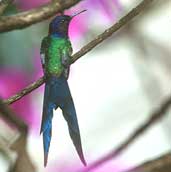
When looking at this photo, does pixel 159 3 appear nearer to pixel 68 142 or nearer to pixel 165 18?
pixel 165 18

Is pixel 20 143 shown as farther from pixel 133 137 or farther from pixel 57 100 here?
pixel 133 137

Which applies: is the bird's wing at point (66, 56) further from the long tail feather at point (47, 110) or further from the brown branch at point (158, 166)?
the brown branch at point (158, 166)

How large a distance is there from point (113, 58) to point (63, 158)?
0.59ft

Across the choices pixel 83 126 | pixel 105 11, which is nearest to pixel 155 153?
pixel 83 126

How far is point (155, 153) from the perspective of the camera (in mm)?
726

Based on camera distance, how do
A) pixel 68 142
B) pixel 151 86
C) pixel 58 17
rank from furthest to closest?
pixel 151 86
pixel 68 142
pixel 58 17

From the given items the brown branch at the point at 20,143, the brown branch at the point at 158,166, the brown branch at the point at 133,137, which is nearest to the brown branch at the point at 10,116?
the brown branch at the point at 20,143

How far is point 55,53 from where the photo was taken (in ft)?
1.72

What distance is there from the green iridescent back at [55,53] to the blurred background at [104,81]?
0.45 ft

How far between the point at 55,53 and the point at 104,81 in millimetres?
272

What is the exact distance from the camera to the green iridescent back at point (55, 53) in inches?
20.4

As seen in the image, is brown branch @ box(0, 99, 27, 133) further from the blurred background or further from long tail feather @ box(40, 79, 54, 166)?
the blurred background

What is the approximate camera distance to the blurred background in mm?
692

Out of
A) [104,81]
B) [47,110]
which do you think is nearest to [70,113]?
[47,110]
